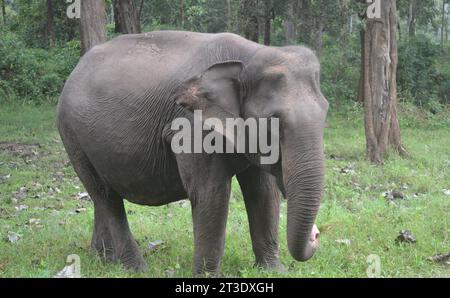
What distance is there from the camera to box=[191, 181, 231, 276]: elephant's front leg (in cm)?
571

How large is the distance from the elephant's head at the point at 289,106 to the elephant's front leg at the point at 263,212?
2.87ft

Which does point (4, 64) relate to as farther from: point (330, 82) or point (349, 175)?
point (349, 175)

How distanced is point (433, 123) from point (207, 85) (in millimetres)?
13773

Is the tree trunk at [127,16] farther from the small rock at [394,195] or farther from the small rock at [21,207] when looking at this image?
the small rock at [394,195]

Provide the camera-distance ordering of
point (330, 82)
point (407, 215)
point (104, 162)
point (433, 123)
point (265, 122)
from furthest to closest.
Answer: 1. point (330, 82)
2. point (433, 123)
3. point (407, 215)
4. point (104, 162)
5. point (265, 122)

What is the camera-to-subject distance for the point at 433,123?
18000mm

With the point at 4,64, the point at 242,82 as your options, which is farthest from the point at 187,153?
the point at 4,64

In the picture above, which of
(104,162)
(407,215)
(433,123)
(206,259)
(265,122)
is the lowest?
(433,123)

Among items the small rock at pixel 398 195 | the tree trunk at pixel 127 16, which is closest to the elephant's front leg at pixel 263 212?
the small rock at pixel 398 195

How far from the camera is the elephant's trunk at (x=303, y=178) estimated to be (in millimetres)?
4934

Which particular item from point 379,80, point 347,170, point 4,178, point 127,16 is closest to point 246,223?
point 347,170

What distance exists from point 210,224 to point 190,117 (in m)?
0.94

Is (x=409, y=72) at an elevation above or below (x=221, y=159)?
below

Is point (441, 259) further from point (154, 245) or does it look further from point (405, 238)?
point (154, 245)
